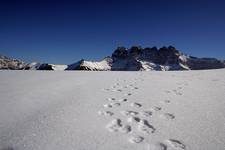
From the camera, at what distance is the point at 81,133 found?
5.24 ft

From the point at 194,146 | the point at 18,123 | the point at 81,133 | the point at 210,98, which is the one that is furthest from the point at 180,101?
the point at 18,123

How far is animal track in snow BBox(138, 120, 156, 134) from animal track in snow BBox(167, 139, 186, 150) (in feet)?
0.69

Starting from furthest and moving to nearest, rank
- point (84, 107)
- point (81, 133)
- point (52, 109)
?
point (84, 107) < point (52, 109) < point (81, 133)

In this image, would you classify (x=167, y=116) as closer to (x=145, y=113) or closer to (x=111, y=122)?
(x=145, y=113)

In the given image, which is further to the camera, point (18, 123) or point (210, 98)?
point (210, 98)

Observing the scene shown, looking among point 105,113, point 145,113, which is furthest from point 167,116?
point 105,113

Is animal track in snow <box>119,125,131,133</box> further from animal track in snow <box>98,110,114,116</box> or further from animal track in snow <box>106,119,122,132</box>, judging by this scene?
animal track in snow <box>98,110,114,116</box>

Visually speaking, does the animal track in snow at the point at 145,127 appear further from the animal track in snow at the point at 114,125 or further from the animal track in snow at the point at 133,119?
the animal track in snow at the point at 114,125

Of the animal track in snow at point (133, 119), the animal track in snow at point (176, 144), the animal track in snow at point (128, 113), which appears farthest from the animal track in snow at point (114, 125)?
the animal track in snow at point (176, 144)

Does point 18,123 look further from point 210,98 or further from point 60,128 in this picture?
point 210,98

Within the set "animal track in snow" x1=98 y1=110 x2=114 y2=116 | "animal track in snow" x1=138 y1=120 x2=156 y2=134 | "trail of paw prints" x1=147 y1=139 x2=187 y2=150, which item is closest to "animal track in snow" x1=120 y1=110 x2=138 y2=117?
"animal track in snow" x1=98 y1=110 x2=114 y2=116

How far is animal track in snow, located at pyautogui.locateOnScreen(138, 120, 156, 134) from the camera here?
1677 millimetres

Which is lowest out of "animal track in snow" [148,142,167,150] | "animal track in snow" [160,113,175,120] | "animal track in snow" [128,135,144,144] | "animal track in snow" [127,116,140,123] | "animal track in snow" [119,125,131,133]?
"animal track in snow" [148,142,167,150]

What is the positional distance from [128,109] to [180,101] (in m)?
0.81
